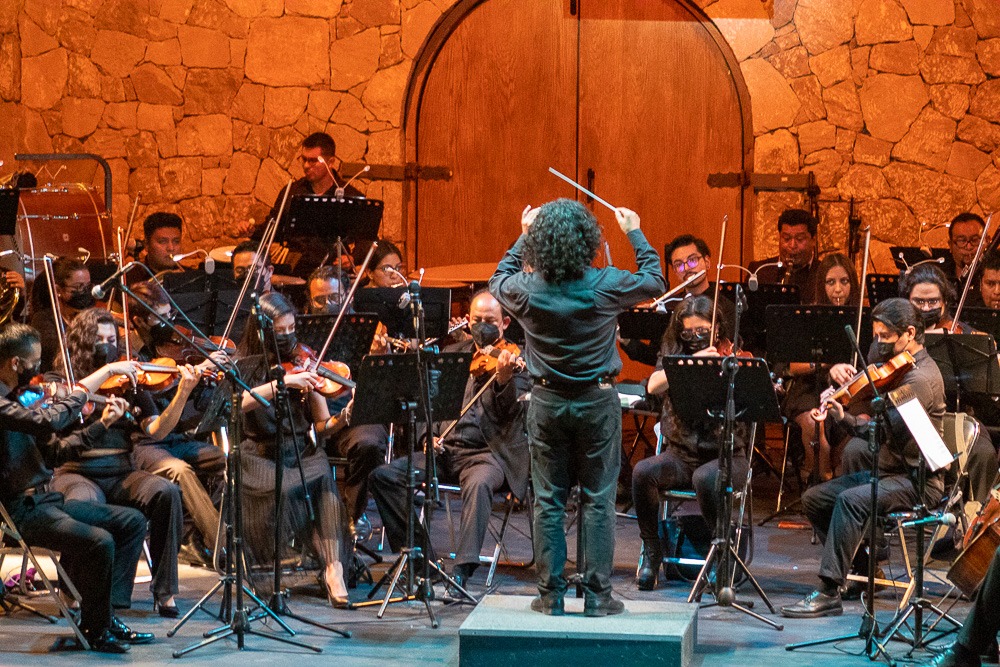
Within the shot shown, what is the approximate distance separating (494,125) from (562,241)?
5.21 meters

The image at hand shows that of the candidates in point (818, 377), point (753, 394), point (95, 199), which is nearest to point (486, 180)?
point (95, 199)

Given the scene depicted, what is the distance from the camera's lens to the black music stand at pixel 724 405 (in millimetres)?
5562

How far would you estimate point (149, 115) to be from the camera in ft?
31.3

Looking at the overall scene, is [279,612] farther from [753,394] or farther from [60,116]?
[60,116]

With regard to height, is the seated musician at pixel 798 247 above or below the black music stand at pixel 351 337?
above

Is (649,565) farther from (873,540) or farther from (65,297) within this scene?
(65,297)

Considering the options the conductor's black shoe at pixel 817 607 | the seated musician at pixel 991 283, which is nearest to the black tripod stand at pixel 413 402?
the conductor's black shoe at pixel 817 607

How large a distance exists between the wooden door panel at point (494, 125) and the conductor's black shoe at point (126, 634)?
4.81m

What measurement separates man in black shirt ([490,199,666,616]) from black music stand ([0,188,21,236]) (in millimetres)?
3226

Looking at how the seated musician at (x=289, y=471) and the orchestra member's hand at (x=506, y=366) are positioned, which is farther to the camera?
the orchestra member's hand at (x=506, y=366)

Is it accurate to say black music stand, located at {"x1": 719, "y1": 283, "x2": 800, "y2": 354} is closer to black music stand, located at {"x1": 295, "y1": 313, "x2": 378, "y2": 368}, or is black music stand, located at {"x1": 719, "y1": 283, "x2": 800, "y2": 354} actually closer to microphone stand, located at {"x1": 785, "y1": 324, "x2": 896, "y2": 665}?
black music stand, located at {"x1": 295, "y1": 313, "x2": 378, "y2": 368}

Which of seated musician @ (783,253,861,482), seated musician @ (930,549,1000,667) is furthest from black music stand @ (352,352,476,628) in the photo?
seated musician @ (783,253,861,482)

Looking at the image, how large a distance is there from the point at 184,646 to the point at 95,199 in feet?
14.0

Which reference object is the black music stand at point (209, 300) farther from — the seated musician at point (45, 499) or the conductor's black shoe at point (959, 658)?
the conductor's black shoe at point (959, 658)
